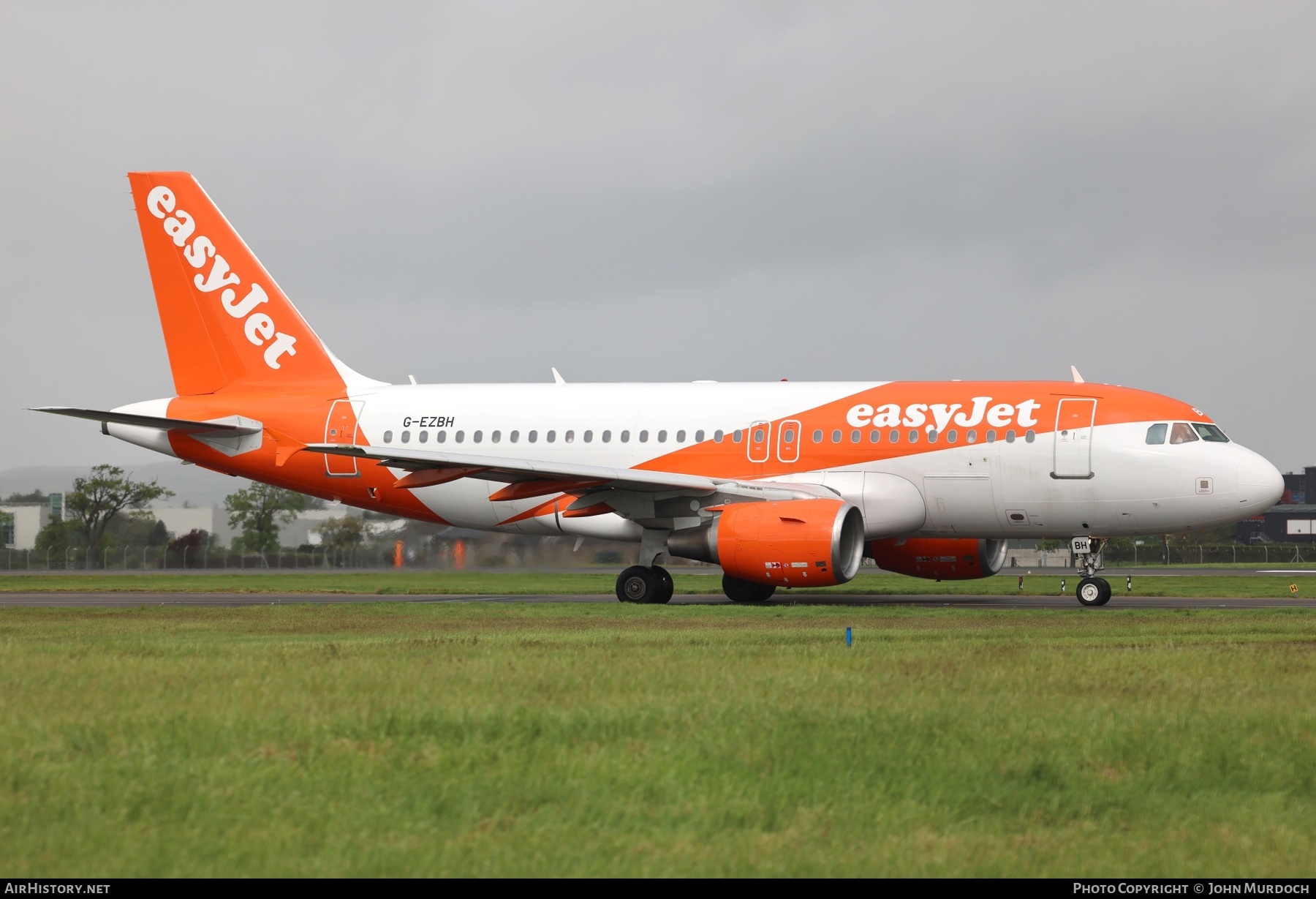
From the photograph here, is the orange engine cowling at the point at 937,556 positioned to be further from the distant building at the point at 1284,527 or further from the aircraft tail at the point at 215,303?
the distant building at the point at 1284,527

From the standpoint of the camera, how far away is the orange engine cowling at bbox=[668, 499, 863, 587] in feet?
71.1

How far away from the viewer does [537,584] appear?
3266 cm

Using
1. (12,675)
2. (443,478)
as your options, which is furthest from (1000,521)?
(12,675)

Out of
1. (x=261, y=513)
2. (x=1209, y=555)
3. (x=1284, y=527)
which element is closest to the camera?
(x=261, y=513)

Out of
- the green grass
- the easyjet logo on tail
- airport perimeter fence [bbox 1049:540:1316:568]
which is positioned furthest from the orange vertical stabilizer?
airport perimeter fence [bbox 1049:540:1316:568]

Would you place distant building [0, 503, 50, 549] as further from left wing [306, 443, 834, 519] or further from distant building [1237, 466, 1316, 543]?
distant building [1237, 466, 1316, 543]

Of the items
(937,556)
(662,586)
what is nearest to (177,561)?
(662,586)

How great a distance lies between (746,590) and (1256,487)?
29.8 feet

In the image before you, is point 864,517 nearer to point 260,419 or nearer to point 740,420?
point 740,420

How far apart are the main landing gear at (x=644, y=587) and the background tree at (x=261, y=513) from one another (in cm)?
3374

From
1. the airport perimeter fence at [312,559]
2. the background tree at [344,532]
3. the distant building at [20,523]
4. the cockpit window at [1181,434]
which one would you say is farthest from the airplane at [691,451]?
the distant building at [20,523]

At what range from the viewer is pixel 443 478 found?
81.0 ft

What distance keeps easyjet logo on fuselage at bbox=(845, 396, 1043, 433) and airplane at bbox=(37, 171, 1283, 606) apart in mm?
41

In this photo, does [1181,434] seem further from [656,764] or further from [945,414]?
[656,764]
